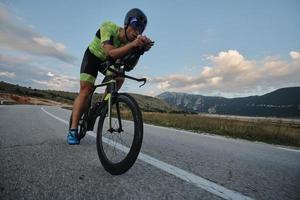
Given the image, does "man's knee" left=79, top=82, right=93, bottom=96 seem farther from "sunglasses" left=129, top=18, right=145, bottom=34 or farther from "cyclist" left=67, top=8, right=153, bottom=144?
"sunglasses" left=129, top=18, right=145, bottom=34

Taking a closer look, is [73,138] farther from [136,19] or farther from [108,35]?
[136,19]

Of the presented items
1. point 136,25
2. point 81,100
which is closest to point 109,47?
point 136,25

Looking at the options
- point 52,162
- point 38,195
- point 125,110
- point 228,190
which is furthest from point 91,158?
point 228,190

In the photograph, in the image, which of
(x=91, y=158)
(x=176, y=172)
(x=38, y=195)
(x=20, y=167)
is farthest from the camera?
(x=91, y=158)

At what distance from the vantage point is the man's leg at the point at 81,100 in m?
3.32

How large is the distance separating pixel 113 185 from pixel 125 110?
905 millimetres

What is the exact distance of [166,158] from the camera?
9.93 ft

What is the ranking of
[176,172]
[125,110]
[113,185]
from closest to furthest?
[113,185] < [176,172] < [125,110]

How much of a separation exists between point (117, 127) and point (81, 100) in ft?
3.00

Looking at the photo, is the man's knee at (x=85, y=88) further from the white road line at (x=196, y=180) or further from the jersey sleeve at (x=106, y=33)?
the white road line at (x=196, y=180)

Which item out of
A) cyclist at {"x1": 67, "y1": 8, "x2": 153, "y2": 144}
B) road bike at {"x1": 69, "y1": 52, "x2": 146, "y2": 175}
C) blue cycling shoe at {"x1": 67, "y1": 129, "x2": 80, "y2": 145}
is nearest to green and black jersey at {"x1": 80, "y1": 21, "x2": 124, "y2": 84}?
cyclist at {"x1": 67, "y1": 8, "x2": 153, "y2": 144}

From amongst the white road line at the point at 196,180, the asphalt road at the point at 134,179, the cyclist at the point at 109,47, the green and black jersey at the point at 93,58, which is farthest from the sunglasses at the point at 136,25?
Result: the asphalt road at the point at 134,179

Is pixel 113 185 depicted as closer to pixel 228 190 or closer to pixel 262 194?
pixel 228 190

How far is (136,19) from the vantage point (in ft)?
8.92
